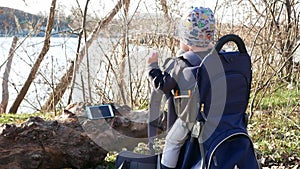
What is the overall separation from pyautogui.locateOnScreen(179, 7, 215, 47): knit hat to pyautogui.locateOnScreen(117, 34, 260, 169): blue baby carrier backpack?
6.4 inches

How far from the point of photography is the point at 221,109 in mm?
2896

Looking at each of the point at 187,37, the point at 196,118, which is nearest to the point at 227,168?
the point at 196,118

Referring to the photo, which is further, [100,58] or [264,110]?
[100,58]

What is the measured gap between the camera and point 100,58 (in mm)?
7102

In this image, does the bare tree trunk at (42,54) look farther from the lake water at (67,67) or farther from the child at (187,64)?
the child at (187,64)

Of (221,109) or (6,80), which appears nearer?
(221,109)

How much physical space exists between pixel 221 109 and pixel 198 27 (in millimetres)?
508

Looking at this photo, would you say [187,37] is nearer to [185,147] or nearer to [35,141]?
[185,147]

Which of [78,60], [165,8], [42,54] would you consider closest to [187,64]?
[165,8]

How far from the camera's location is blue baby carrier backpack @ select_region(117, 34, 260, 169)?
285 cm

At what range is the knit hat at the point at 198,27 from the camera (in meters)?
3.04

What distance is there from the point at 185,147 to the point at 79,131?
1315mm

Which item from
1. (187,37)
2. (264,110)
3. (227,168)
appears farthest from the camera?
(264,110)

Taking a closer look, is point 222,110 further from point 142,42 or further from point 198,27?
point 142,42
